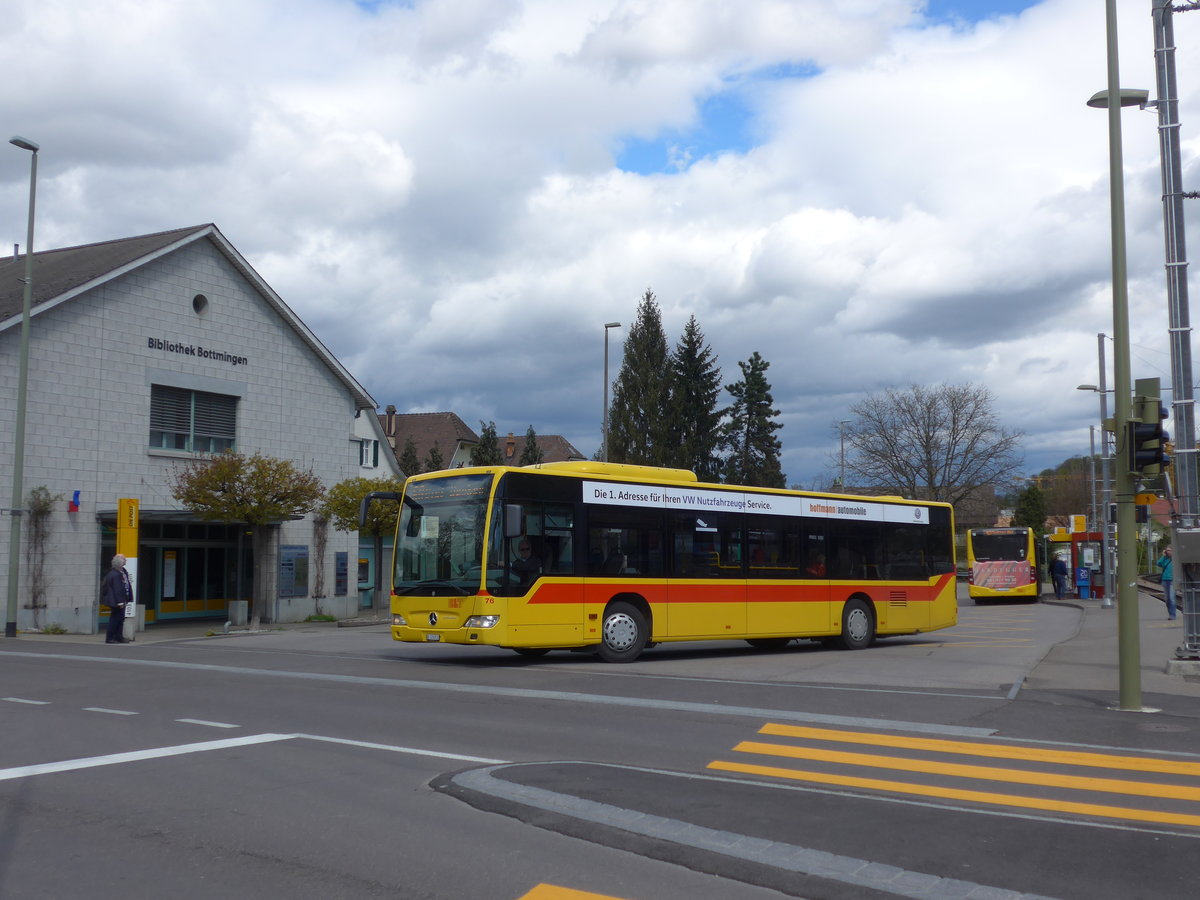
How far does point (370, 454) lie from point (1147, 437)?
4471 cm

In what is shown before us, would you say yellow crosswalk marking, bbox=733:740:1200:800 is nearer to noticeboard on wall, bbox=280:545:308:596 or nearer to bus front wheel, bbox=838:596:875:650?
bus front wheel, bbox=838:596:875:650

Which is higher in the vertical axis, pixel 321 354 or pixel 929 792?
pixel 321 354

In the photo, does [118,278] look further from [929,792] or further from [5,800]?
[929,792]

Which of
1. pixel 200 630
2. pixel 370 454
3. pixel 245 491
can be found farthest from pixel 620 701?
pixel 370 454

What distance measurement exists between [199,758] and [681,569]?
34.0 ft

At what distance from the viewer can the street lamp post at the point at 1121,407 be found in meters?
11.5

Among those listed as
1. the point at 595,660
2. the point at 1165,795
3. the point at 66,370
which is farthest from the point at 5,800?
the point at 66,370

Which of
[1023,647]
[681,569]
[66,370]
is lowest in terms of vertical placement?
[1023,647]

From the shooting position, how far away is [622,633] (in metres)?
17.2

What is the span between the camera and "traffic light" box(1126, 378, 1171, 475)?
11492 mm

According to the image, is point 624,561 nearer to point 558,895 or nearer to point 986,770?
point 986,770

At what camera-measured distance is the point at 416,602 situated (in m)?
16.7

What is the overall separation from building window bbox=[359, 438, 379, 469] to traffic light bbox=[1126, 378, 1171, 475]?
43.1 metres

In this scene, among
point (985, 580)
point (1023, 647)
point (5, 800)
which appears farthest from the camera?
point (985, 580)
